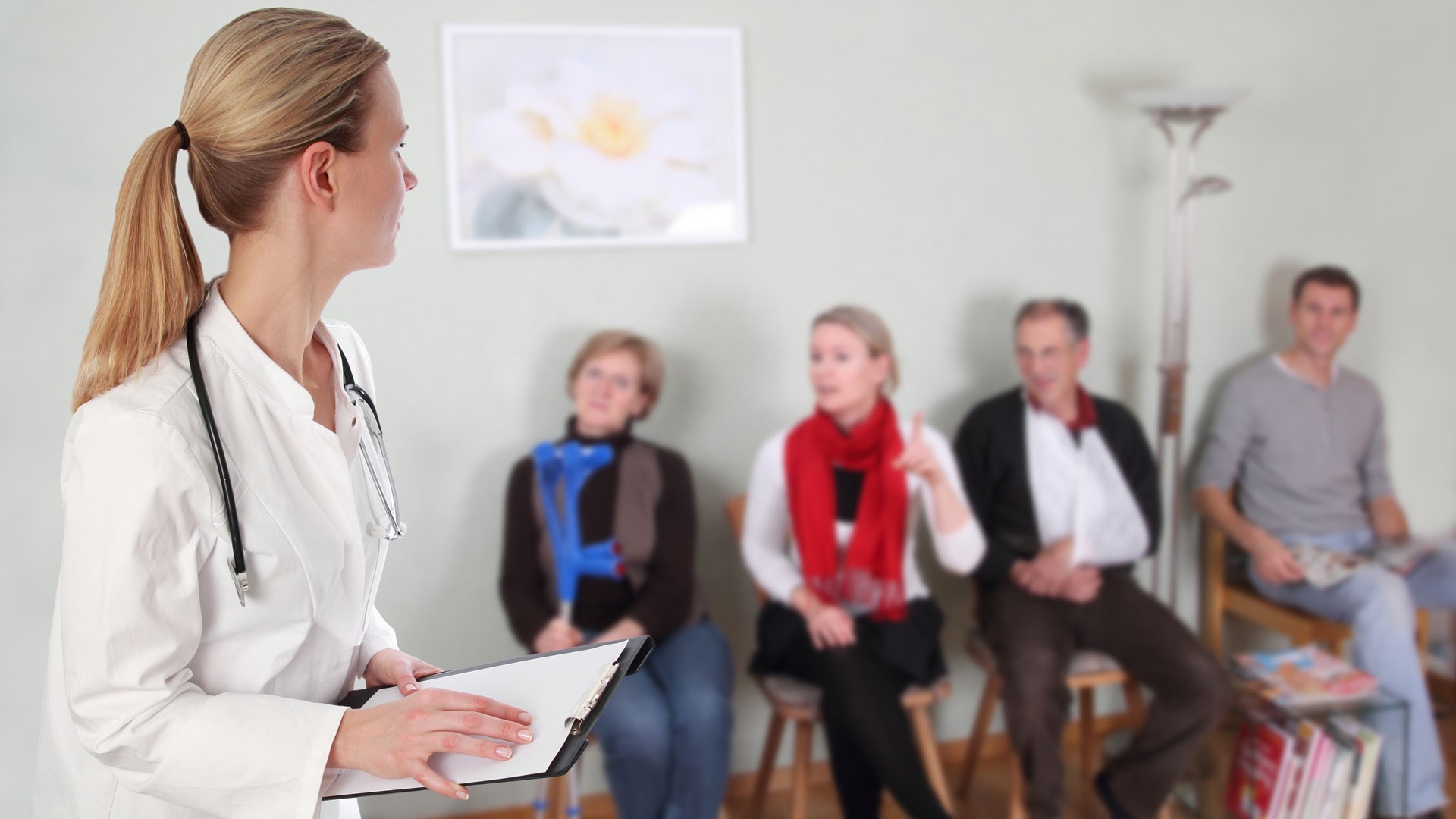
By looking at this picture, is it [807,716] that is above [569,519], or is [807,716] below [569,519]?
below

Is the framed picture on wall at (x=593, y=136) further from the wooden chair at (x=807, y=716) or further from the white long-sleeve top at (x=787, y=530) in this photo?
the wooden chair at (x=807, y=716)

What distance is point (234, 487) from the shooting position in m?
0.74

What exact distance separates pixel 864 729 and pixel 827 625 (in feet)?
0.71

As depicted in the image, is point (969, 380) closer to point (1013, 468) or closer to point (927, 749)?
point (1013, 468)

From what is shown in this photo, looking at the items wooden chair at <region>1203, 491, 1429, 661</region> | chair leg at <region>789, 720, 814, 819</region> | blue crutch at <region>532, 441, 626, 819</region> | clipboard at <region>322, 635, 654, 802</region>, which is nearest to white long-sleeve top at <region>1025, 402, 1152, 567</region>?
wooden chair at <region>1203, 491, 1429, 661</region>

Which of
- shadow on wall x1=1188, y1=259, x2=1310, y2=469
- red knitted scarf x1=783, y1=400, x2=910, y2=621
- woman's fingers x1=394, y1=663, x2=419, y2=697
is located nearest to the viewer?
woman's fingers x1=394, y1=663, x2=419, y2=697

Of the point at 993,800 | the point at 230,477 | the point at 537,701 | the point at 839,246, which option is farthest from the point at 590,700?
the point at 993,800

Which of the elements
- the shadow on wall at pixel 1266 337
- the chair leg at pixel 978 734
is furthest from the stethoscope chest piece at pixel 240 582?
the shadow on wall at pixel 1266 337

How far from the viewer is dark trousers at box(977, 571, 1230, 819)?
218 cm

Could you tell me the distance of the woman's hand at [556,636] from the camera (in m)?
2.09

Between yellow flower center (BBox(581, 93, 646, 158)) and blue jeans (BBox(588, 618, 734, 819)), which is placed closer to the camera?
blue jeans (BBox(588, 618, 734, 819))

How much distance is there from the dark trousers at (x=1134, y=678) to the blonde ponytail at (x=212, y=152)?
189 centimetres

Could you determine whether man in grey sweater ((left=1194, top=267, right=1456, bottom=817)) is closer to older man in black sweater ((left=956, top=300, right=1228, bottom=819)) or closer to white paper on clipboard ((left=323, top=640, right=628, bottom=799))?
older man in black sweater ((left=956, top=300, right=1228, bottom=819))

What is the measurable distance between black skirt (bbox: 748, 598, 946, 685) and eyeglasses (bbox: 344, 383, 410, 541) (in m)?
1.35
